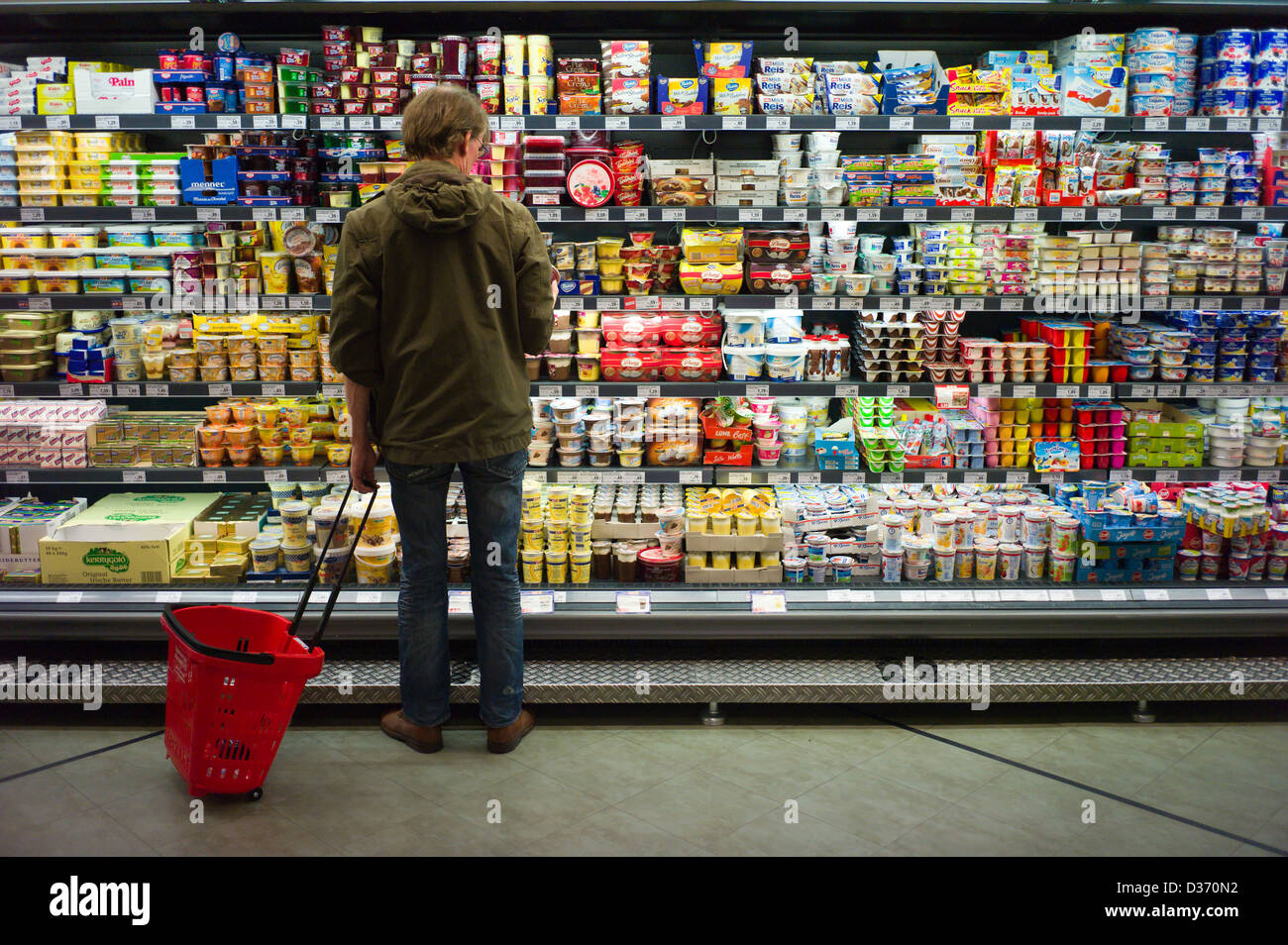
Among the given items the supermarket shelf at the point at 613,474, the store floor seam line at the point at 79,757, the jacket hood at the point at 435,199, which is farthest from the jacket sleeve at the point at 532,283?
the store floor seam line at the point at 79,757

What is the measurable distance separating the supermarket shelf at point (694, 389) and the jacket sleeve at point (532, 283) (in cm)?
77

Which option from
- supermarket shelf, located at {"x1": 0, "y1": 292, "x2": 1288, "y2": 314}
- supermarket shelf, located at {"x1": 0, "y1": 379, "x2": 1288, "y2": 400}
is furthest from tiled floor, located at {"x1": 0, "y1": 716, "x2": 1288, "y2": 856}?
supermarket shelf, located at {"x1": 0, "y1": 292, "x2": 1288, "y2": 314}

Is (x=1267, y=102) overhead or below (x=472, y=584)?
overhead

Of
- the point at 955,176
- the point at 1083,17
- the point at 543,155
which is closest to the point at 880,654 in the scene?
the point at 955,176

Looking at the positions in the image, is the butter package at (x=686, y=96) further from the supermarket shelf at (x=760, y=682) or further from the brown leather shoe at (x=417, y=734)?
the brown leather shoe at (x=417, y=734)

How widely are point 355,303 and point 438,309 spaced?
24 cm

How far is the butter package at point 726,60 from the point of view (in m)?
3.99

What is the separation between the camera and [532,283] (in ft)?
10.7

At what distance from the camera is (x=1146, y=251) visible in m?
4.29

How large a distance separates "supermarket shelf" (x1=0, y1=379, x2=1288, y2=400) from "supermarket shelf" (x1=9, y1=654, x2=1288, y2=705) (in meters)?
1.05

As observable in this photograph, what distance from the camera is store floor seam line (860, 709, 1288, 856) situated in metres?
2.99

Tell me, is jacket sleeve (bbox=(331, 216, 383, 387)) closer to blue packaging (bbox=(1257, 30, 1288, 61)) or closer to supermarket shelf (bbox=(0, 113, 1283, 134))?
supermarket shelf (bbox=(0, 113, 1283, 134))

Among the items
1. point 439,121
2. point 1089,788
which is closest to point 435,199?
point 439,121

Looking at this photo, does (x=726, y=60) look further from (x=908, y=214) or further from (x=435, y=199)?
(x=435, y=199)
